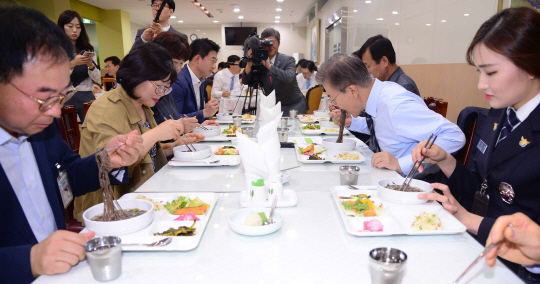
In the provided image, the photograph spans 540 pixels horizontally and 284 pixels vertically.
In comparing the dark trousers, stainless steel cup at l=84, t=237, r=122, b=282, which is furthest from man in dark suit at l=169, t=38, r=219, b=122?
stainless steel cup at l=84, t=237, r=122, b=282

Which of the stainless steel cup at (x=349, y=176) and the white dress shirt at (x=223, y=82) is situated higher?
the white dress shirt at (x=223, y=82)

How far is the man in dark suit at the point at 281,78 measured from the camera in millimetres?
3791

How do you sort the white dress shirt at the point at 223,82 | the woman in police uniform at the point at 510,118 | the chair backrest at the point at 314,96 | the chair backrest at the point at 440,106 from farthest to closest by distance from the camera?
the white dress shirt at the point at 223,82
the chair backrest at the point at 314,96
the chair backrest at the point at 440,106
the woman in police uniform at the point at 510,118

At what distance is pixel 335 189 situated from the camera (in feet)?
4.50

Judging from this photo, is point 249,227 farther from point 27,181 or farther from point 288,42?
point 288,42

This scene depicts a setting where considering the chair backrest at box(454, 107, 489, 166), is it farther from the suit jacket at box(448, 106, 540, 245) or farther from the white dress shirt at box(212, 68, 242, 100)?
the white dress shirt at box(212, 68, 242, 100)

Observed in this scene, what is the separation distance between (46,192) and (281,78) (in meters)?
2.89

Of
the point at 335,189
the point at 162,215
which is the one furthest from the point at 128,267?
the point at 335,189

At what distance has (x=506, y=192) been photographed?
1.29 metres

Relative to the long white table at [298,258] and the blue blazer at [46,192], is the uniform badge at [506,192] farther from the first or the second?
the blue blazer at [46,192]

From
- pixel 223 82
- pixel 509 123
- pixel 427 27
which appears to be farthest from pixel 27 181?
pixel 223 82

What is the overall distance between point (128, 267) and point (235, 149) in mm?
1264

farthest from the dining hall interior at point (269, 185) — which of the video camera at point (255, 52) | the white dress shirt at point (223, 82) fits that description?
the white dress shirt at point (223, 82)

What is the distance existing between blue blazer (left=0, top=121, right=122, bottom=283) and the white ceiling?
9.46 m
